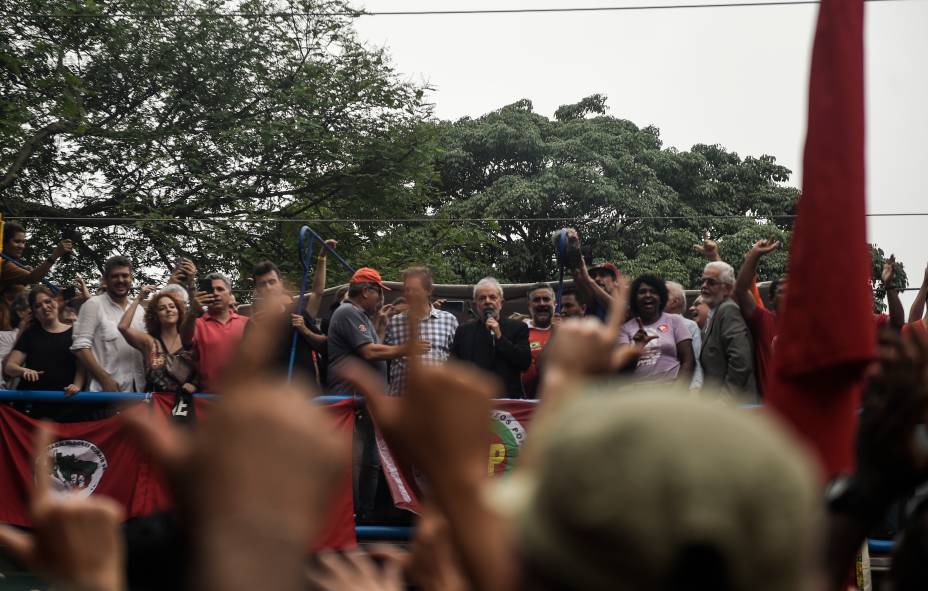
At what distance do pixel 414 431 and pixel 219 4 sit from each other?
24699 mm

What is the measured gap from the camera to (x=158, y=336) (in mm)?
7703

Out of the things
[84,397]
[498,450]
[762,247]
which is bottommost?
[498,450]

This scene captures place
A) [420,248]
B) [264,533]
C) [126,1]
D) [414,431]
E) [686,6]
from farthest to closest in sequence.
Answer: [420,248]
[126,1]
[686,6]
[414,431]
[264,533]

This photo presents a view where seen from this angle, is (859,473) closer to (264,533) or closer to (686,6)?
(264,533)

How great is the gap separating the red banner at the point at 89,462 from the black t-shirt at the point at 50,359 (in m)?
0.31

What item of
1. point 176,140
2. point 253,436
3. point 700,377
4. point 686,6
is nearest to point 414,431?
point 253,436

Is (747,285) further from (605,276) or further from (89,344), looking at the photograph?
(89,344)

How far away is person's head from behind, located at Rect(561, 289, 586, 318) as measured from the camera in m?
8.02

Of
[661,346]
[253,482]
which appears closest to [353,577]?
[253,482]

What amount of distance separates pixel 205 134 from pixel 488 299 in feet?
57.6

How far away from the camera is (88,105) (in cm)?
2306

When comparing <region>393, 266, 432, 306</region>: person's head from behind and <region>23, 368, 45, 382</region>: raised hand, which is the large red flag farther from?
<region>23, 368, 45, 382</region>: raised hand

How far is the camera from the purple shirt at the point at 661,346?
22.9ft

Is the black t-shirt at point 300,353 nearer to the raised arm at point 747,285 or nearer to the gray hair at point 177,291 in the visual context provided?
the gray hair at point 177,291
